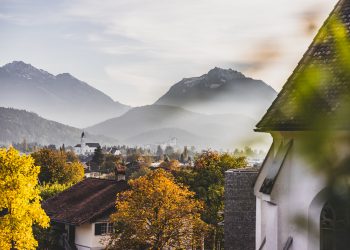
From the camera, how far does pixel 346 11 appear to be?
11.5 metres

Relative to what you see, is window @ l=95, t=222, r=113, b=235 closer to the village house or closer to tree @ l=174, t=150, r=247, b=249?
the village house

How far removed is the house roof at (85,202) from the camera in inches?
1524

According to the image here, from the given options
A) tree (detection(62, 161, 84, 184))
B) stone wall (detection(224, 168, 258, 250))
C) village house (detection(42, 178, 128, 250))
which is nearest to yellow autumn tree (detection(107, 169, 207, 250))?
stone wall (detection(224, 168, 258, 250))

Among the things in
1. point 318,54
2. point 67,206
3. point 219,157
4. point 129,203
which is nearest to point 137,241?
point 129,203

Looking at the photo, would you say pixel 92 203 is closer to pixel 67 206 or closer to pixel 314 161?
pixel 67 206

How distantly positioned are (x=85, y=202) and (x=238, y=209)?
20.1 meters

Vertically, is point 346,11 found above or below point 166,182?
above

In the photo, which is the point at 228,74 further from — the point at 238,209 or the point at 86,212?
the point at 238,209

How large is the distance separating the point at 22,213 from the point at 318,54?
2440 centimetres

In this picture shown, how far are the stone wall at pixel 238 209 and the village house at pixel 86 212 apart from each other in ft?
40.4

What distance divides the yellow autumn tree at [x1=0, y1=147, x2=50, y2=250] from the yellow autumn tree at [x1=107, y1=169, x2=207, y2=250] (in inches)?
206

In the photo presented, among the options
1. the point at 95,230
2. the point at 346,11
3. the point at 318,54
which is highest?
the point at 346,11

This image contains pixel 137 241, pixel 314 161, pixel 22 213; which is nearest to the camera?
pixel 314 161

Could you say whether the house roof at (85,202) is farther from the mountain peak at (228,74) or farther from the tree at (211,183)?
the mountain peak at (228,74)
